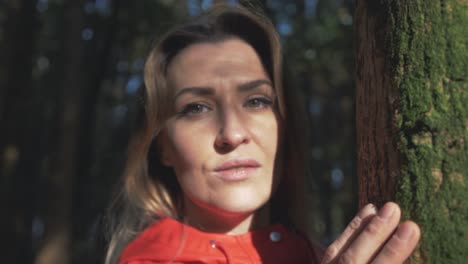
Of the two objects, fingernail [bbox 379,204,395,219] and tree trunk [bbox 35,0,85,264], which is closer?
fingernail [bbox 379,204,395,219]

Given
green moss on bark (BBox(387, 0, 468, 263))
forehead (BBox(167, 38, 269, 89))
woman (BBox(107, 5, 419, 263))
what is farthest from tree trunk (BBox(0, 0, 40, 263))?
green moss on bark (BBox(387, 0, 468, 263))

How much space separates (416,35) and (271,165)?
0.99 metres

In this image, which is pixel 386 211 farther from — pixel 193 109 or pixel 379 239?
pixel 193 109

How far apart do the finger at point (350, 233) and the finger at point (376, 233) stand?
0.06 m

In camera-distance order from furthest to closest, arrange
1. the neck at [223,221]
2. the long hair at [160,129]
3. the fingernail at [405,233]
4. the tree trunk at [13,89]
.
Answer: the tree trunk at [13,89] → the long hair at [160,129] → the neck at [223,221] → the fingernail at [405,233]

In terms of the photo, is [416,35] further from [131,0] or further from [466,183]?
[131,0]

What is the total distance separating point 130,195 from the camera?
298cm

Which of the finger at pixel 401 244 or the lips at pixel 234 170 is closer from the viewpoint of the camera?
the finger at pixel 401 244

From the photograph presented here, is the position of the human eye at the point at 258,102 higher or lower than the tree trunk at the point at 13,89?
higher

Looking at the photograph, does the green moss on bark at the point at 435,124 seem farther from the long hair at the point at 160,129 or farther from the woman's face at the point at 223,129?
the long hair at the point at 160,129

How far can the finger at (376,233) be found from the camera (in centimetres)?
171

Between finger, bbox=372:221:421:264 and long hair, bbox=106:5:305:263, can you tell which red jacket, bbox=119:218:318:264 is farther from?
finger, bbox=372:221:421:264

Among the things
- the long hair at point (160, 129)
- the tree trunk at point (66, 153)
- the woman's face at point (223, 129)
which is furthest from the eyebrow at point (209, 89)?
the tree trunk at point (66, 153)

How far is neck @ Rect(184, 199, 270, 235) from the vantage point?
257cm
